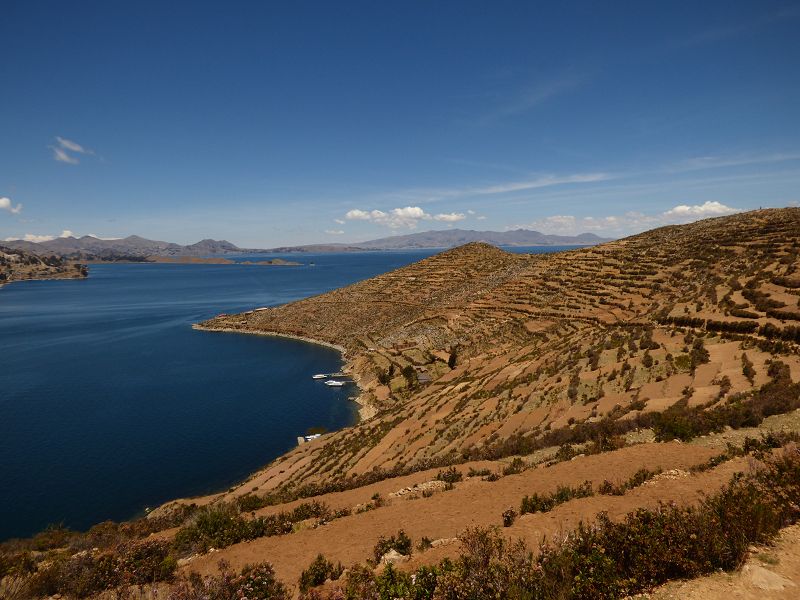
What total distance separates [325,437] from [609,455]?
29.7 meters

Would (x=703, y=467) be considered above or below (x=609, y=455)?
above

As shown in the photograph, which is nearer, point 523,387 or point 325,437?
point 523,387

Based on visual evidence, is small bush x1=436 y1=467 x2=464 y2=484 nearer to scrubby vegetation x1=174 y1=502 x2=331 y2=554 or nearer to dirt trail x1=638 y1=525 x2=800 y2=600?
scrubby vegetation x1=174 y1=502 x2=331 y2=554

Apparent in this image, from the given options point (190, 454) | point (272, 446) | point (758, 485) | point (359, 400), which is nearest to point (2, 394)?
point (190, 454)

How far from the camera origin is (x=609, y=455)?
505 inches

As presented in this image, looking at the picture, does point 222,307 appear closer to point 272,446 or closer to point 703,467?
point 272,446

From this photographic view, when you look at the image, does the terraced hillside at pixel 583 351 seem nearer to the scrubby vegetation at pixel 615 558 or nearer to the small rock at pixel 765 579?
the scrubby vegetation at pixel 615 558

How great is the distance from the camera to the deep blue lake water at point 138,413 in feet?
111

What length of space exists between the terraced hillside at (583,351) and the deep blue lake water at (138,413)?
8.72 m

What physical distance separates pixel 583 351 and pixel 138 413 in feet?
171

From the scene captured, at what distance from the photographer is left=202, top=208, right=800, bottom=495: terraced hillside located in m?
19.2

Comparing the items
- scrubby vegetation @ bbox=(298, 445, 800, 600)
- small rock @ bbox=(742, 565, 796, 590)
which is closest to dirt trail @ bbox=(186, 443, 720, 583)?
scrubby vegetation @ bbox=(298, 445, 800, 600)

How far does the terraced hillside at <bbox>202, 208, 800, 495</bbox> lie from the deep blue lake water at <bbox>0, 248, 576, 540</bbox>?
28.6 feet

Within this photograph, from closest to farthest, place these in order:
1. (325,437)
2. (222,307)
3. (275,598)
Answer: (275,598), (325,437), (222,307)
